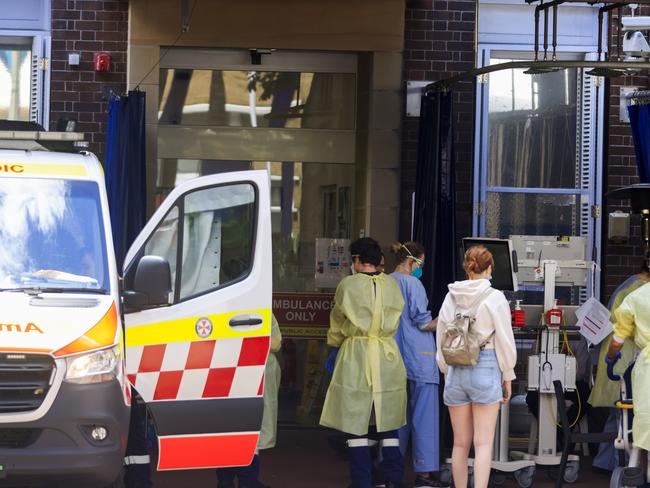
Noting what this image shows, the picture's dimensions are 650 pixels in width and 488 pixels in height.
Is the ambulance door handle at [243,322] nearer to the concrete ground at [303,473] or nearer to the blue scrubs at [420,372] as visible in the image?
the blue scrubs at [420,372]

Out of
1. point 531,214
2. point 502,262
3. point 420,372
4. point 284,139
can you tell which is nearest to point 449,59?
point 531,214

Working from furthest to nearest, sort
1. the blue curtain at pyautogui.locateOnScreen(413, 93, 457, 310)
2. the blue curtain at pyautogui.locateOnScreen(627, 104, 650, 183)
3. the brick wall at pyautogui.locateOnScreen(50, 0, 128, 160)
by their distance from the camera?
the brick wall at pyautogui.locateOnScreen(50, 0, 128, 160) → the blue curtain at pyautogui.locateOnScreen(627, 104, 650, 183) → the blue curtain at pyautogui.locateOnScreen(413, 93, 457, 310)

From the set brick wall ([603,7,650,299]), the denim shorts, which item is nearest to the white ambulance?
the denim shorts

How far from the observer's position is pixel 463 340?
8.11m

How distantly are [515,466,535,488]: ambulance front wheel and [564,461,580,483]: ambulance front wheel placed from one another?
1.12 feet

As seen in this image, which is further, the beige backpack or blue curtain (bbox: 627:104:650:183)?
blue curtain (bbox: 627:104:650:183)

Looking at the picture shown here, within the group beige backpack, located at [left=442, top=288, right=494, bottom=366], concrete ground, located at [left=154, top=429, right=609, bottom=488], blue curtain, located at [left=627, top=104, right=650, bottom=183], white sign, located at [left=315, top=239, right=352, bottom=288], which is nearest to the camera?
beige backpack, located at [left=442, top=288, right=494, bottom=366]

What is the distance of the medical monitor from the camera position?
9.98 meters

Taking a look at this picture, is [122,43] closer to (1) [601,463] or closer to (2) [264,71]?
(2) [264,71]

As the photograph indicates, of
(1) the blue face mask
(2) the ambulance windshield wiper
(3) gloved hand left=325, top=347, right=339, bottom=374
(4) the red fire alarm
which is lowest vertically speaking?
(3) gloved hand left=325, top=347, right=339, bottom=374

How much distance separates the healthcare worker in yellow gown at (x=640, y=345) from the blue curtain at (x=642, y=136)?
9.93 feet

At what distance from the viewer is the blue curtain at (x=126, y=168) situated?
425 inches

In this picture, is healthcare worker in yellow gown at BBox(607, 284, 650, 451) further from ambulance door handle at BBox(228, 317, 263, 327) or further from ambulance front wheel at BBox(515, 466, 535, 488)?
ambulance door handle at BBox(228, 317, 263, 327)

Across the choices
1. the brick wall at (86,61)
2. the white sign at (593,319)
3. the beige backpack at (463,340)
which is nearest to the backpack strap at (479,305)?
the beige backpack at (463,340)
